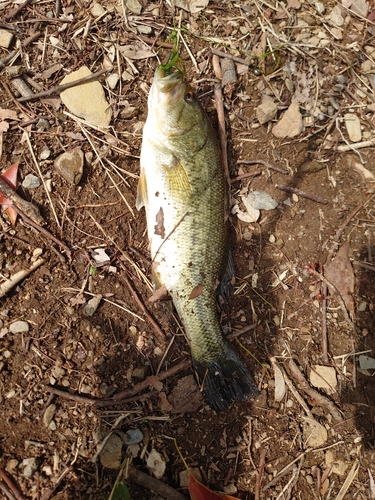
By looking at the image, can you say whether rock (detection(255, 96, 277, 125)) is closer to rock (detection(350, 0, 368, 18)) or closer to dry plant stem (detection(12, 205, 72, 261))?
rock (detection(350, 0, 368, 18))

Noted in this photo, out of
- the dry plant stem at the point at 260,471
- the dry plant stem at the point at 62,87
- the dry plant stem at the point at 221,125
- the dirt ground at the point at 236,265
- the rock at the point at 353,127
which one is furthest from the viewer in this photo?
the rock at the point at 353,127

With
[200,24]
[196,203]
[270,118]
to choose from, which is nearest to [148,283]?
[196,203]

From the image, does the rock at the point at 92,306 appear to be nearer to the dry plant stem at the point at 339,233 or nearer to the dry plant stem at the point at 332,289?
the dry plant stem at the point at 332,289

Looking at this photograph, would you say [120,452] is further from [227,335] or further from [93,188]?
[93,188]

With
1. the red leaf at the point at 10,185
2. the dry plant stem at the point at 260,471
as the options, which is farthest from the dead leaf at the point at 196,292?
the red leaf at the point at 10,185

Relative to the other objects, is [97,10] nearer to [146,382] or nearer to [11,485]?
[146,382]

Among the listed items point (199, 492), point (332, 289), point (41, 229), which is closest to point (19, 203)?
point (41, 229)
